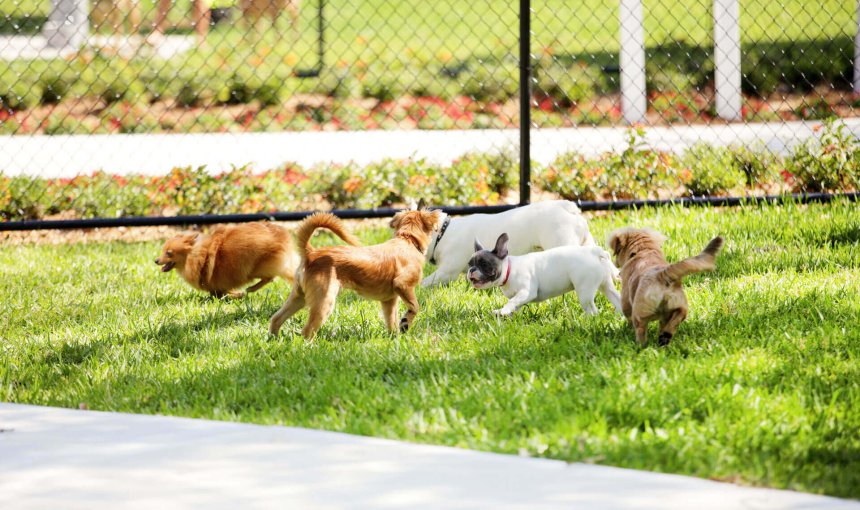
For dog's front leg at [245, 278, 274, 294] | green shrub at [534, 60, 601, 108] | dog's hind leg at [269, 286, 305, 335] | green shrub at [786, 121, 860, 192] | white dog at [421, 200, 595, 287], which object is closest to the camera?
dog's hind leg at [269, 286, 305, 335]

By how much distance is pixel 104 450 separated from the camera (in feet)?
12.2

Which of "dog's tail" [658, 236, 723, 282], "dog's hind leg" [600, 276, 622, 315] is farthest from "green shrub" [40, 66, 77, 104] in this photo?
"dog's tail" [658, 236, 723, 282]

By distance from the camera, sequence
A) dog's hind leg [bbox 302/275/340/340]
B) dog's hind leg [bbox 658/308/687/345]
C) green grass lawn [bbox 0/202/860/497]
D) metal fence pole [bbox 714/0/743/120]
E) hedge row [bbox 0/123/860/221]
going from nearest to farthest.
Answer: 1. green grass lawn [bbox 0/202/860/497]
2. dog's hind leg [bbox 658/308/687/345]
3. dog's hind leg [bbox 302/275/340/340]
4. hedge row [bbox 0/123/860/221]
5. metal fence pole [bbox 714/0/743/120]

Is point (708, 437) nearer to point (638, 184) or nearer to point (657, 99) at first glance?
point (638, 184)

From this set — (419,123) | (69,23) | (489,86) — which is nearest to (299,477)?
(419,123)

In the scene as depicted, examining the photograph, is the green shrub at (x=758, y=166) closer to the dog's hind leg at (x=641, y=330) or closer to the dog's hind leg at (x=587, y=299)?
the dog's hind leg at (x=587, y=299)

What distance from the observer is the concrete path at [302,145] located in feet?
35.5

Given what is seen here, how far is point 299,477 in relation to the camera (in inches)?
133

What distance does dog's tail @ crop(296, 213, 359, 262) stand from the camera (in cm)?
512

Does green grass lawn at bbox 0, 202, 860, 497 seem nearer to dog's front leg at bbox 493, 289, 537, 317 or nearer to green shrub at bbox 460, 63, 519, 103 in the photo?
dog's front leg at bbox 493, 289, 537, 317

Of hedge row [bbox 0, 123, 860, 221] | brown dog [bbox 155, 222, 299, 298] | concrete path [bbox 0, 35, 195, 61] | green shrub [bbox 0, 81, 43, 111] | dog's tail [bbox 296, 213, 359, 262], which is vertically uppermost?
concrete path [bbox 0, 35, 195, 61]

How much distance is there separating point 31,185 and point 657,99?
24.5 feet

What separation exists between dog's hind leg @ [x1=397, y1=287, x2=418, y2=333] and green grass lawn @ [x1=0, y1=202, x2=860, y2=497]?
0.10m

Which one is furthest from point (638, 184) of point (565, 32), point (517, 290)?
point (565, 32)
